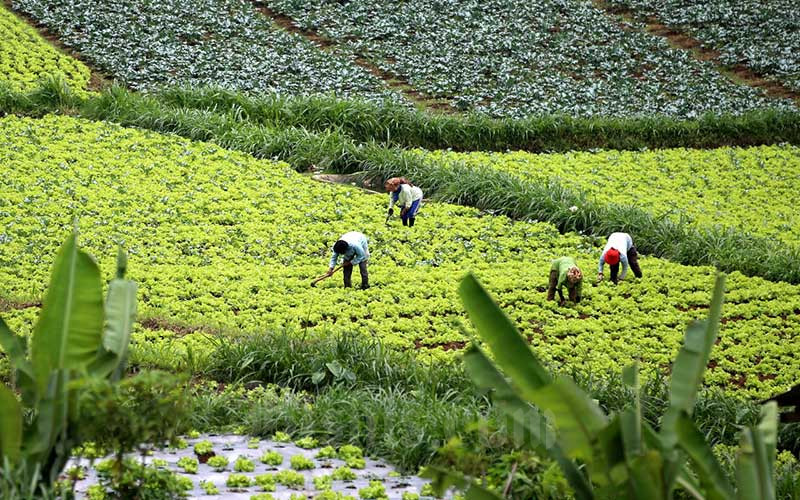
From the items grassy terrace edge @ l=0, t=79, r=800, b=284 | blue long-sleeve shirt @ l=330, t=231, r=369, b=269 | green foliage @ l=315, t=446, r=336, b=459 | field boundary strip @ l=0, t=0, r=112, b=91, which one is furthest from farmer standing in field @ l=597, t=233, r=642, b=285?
field boundary strip @ l=0, t=0, r=112, b=91

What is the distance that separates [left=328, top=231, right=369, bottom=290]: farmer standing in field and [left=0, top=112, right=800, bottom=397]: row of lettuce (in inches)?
7.3

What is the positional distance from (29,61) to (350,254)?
13.4m

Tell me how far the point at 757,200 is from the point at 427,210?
6120 mm

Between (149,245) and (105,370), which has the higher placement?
(105,370)

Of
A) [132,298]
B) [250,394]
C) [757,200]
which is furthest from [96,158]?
[132,298]

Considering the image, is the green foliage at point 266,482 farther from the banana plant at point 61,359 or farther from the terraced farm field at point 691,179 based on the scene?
the terraced farm field at point 691,179

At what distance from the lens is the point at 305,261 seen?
535 inches

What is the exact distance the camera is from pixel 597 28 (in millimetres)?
30031

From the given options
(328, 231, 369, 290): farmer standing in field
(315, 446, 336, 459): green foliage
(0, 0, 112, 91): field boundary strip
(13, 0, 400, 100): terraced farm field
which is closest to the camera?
(315, 446, 336, 459): green foliage

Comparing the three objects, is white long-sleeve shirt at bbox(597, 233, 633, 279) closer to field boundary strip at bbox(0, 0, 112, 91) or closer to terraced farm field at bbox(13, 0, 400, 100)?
terraced farm field at bbox(13, 0, 400, 100)

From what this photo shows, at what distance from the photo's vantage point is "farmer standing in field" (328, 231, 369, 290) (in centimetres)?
1212

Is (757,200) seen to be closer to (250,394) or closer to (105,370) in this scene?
(250,394)

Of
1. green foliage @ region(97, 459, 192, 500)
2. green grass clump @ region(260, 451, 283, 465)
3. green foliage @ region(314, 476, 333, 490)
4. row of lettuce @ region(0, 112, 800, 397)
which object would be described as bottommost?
row of lettuce @ region(0, 112, 800, 397)

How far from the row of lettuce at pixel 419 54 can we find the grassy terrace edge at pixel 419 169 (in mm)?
2945
